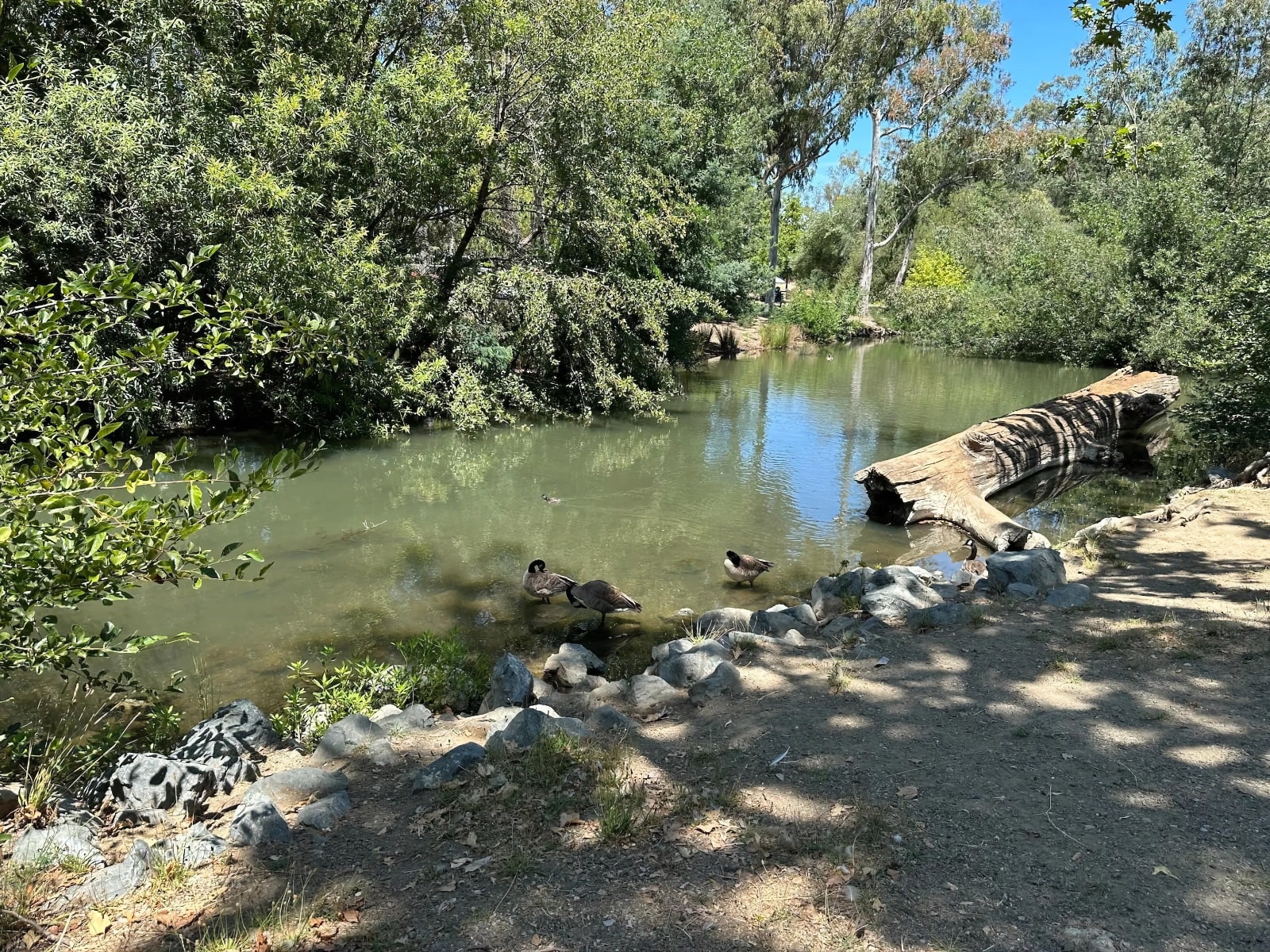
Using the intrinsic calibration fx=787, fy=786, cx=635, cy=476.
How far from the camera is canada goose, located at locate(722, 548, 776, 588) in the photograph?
7934 millimetres

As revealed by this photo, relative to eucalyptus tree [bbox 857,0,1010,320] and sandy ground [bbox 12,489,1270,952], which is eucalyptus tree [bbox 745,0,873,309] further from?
sandy ground [bbox 12,489,1270,952]

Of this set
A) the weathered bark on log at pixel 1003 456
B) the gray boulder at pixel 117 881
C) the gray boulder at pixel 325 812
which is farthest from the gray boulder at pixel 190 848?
the weathered bark on log at pixel 1003 456

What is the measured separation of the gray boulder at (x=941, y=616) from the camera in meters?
5.57

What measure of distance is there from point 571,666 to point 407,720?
1476 mm

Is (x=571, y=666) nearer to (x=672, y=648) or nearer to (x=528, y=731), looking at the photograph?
(x=672, y=648)

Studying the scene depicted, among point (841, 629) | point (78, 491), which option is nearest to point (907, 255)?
point (841, 629)

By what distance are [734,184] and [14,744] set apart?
2220 centimetres

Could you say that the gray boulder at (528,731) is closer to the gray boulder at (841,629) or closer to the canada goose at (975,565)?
the gray boulder at (841,629)

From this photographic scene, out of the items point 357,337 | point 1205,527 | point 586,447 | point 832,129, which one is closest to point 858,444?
point 586,447

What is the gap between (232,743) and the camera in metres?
4.23

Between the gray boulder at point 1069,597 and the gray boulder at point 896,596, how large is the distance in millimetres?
791

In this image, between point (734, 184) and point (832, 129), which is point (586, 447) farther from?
point (832, 129)

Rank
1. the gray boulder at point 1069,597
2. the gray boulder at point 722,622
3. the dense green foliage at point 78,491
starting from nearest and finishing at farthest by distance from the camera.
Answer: the dense green foliage at point 78,491
the gray boulder at point 1069,597
the gray boulder at point 722,622

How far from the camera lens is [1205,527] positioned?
7992mm
